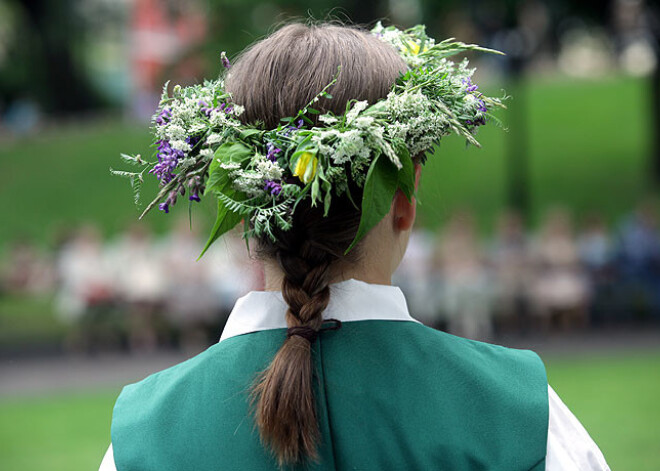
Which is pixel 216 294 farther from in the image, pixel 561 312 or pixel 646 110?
pixel 646 110

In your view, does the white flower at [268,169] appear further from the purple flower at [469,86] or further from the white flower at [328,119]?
the purple flower at [469,86]

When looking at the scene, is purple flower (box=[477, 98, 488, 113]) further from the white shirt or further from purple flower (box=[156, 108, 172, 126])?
purple flower (box=[156, 108, 172, 126])

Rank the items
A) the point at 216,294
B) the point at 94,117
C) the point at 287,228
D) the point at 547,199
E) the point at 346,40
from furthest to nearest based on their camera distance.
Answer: the point at 94,117
the point at 547,199
the point at 216,294
the point at 346,40
the point at 287,228

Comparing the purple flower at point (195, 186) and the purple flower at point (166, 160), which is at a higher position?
the purple flower at point (166, 160)

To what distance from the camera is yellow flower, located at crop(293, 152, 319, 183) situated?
4.53ft

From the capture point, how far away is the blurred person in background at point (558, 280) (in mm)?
9750

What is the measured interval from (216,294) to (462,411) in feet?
27.5

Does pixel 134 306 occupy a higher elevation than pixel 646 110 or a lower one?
lower

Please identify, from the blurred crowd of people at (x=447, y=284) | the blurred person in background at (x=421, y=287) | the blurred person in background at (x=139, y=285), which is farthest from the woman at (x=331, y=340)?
the blurred person in background at (x=139, y=285)

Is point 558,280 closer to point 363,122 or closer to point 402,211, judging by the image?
point 402,211

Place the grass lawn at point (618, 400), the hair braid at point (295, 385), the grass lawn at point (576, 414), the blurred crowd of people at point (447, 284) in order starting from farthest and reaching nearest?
the blurred crowd of people at point (447, 284) < the grass lawn at point (576, 414) < the grass lawn at point (618, 400) < the hair braid at point (295, 385)

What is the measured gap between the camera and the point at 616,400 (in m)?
6.73

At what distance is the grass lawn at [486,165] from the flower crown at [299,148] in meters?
10.4

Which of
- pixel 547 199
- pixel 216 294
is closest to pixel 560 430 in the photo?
pixel 216 294
